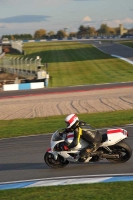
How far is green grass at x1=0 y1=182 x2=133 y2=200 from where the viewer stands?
7.90m

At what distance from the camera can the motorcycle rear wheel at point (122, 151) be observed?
34.5ft

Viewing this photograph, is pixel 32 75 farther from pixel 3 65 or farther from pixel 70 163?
pixel 70 163

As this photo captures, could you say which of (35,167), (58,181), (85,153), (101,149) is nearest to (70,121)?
(85,153)

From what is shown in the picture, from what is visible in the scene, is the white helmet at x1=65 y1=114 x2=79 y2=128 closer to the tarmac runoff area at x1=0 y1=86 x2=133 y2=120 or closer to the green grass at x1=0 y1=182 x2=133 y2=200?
the green grass at x1=0 y1=182 x2=133 y2=200

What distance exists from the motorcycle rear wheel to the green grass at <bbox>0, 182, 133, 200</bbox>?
1775 mm

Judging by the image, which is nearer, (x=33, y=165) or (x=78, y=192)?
(x=78, y=192)

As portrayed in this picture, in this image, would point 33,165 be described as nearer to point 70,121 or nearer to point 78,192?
point 70,121

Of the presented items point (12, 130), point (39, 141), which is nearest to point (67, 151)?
point (39, 141)

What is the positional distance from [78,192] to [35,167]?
295 cm

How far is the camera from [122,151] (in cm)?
1056

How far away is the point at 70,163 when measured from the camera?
441 inches

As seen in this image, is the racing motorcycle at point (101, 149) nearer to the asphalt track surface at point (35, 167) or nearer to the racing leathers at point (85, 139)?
the racing leathers at point (85, 139)

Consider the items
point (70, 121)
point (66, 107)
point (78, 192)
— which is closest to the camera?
point (78, 192)

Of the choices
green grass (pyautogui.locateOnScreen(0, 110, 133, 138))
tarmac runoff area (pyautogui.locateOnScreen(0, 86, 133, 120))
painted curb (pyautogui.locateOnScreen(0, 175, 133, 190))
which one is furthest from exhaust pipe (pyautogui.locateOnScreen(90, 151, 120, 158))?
tarmac runoff area (pyautogui.locateOnScreen(0, 86, 133, 120))
